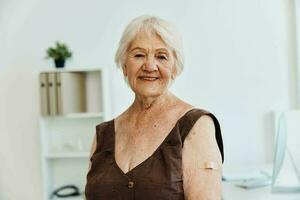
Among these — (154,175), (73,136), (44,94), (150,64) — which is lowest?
(73,136)

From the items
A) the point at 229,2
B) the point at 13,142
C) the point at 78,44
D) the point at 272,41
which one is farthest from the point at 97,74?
the point at 272,41

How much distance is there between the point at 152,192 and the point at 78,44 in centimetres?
217

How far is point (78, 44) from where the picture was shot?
316cm

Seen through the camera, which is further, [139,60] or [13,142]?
[13,142]

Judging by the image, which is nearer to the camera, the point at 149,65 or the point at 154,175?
the point at 154,175

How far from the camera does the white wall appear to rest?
10.0 ft

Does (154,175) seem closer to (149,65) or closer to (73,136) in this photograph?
(149,65)

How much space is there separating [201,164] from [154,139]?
20cm

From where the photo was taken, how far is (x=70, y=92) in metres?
2.93

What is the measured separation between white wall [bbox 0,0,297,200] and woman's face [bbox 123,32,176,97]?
5.62 ft

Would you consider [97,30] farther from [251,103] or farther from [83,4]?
[251,103]

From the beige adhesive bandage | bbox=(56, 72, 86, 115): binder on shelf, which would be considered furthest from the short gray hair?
bbox=(56, 72, 86, 115): binder on shelf

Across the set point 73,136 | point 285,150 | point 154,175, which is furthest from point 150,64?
point 73,136

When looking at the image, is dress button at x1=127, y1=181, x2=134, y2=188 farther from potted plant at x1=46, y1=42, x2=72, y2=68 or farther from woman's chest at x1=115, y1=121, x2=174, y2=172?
potted plant at x1=46, y1=42, x2=72, y2=68
